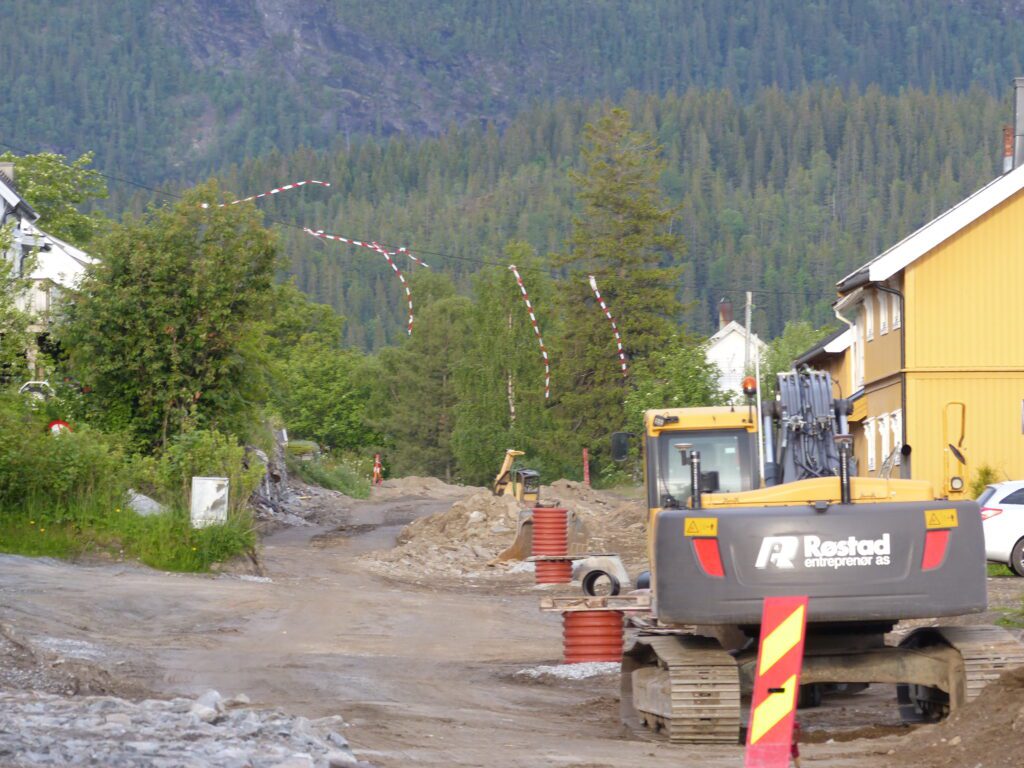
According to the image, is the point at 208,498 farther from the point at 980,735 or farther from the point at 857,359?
the point at 980,735

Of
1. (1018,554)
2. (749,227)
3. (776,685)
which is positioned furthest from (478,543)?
(749,227)

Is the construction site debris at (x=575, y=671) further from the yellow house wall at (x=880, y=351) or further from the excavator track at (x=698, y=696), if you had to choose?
the yellow house wall at (x=880, y=351)

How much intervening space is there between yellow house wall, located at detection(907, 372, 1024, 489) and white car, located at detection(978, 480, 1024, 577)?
1000 cm

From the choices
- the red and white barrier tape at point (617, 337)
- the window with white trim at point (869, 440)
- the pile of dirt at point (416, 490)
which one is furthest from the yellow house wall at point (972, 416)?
the red and white barrier tape at point (617, 337)

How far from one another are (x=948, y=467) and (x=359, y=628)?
1911cm

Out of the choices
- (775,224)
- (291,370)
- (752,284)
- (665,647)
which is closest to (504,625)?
(665,647)

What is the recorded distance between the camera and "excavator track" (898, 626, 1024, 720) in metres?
11.5

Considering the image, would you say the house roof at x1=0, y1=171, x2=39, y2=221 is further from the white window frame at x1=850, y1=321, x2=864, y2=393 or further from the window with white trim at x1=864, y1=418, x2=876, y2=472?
the window with white trim at x1=864, y1=418, x2=876, y2=472

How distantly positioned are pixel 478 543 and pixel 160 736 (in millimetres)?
30089

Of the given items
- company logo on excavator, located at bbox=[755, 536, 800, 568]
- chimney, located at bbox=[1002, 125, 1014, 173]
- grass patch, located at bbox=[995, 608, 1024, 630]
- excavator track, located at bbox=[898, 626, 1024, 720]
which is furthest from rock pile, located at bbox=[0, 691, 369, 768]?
chimney, located at bbox=[1002, 125, 1014, 173]

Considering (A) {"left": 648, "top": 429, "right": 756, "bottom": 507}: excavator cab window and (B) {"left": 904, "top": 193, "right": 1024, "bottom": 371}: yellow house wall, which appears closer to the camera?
(A) {"left": 648, "top": 429, "right": 756, "bottom": 507}: excavator cab window

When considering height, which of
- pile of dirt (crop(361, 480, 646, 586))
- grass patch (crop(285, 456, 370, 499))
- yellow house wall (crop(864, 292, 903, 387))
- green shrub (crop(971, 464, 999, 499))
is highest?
yellow house wall (crop(864, 292, 903, 387))

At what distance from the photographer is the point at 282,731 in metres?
9.81

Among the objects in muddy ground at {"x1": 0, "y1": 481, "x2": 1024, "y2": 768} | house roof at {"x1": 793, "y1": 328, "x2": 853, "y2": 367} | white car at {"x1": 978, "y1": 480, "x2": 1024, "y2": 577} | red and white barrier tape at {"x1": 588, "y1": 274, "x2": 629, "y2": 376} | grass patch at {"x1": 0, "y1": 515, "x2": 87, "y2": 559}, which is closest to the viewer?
muddy ground at {"x1": 0, "y1": 481, "x2": 1024, "y2": 768}
